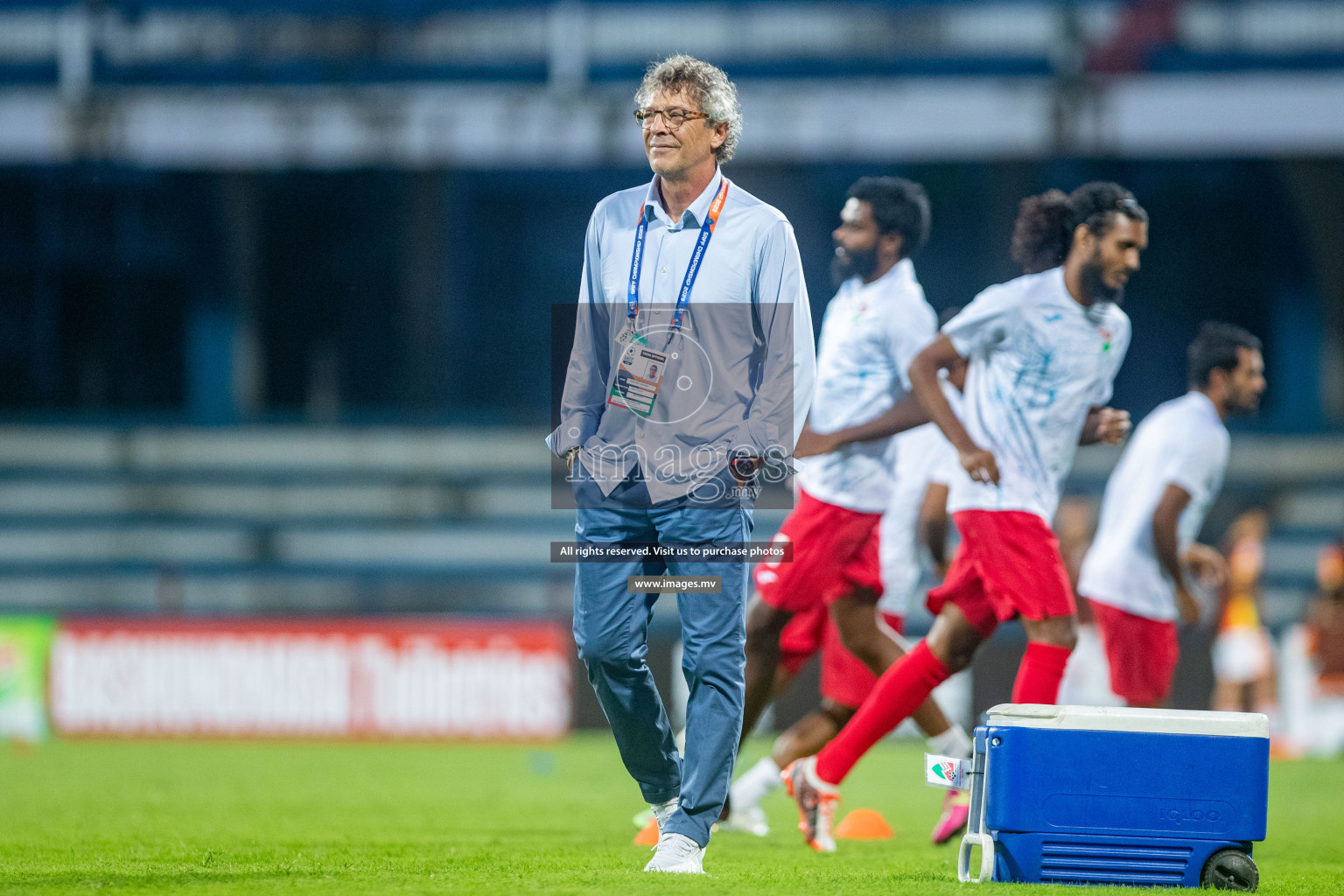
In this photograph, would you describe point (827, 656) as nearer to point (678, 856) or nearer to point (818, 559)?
point (818, 559)

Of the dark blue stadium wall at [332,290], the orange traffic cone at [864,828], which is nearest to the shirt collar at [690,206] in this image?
the orange traffic cone at [864,828]

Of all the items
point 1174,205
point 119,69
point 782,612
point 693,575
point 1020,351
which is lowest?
point 782,612

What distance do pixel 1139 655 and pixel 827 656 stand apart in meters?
1.32

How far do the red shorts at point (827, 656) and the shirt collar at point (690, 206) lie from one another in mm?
2091

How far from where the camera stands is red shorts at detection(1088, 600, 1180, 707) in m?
6.32

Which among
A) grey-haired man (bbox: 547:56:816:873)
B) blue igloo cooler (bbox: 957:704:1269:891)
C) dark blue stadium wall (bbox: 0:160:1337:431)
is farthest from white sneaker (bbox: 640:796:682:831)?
dark blue stadium wall (bbox: 0:160:1337:431)

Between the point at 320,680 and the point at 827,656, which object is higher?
the point at 827,656

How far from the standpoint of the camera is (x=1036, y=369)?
541 cm

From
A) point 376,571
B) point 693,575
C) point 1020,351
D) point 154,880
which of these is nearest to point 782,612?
point 1020,351

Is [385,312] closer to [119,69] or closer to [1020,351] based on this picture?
[119,69]

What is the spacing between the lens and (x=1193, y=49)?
53.3ft

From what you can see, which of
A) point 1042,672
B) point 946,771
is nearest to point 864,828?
point 1042,672

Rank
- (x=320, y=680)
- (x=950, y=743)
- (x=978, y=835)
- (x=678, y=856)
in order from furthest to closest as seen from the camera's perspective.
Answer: (x=320, y=680) → (x=950, y=743) → (x=978, y=835) → (x=678, y=856)

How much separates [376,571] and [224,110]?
529 centimetres
